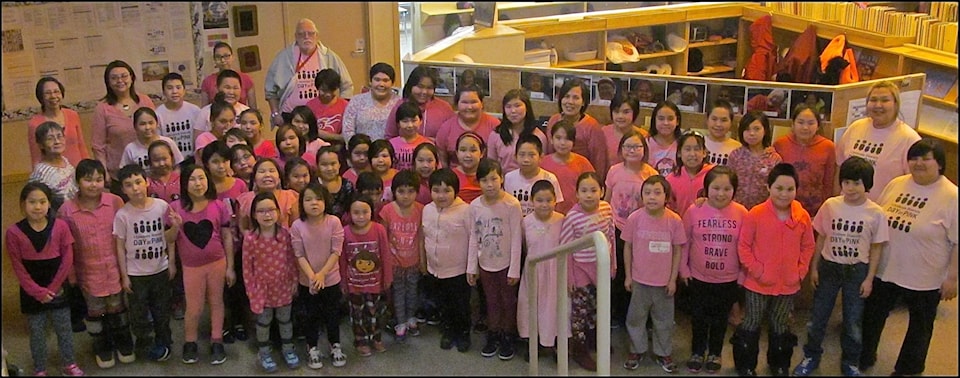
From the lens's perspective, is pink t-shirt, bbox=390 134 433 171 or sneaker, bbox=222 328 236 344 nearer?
sneaker, bbox=222 328 236 344

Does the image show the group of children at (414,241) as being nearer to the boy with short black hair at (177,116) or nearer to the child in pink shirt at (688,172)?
the child in pink shirt at (688,172)

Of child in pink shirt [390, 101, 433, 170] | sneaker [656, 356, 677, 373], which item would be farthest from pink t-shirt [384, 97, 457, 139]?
sneaker [656, 356, 677, 373]

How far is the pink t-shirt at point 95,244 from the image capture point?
13.5ft

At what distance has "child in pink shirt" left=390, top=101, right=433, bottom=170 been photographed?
4699mm

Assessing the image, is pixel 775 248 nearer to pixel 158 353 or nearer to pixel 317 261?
pixel 317 261

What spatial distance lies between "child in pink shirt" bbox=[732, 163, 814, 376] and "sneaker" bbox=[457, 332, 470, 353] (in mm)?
1258

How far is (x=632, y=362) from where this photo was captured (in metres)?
4.34

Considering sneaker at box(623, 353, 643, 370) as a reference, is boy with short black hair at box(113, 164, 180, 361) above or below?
above

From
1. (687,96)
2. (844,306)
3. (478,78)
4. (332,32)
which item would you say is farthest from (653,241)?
(332,32)

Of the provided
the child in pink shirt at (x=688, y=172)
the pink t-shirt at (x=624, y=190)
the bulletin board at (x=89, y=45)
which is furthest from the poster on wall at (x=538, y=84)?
the bulletin board at (x=89, y=45)

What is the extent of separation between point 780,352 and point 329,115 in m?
2.53

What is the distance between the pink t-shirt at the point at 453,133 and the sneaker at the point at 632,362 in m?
1.23

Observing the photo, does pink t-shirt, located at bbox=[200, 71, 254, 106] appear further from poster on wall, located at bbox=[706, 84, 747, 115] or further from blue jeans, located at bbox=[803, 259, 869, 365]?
blue jeans, located at bbox=[803, 259, 869, 365]

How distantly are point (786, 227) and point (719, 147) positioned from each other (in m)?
0.66
